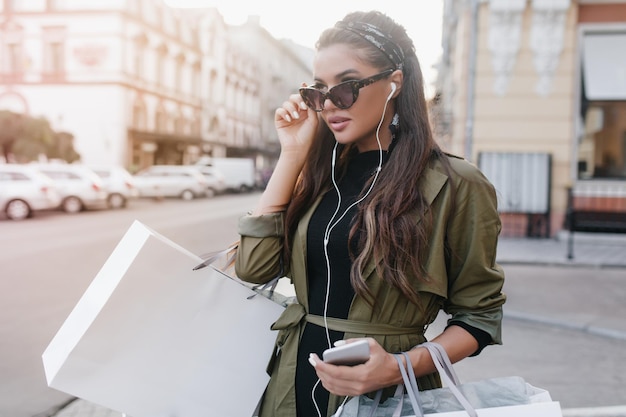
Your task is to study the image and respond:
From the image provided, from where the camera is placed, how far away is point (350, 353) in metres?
1.14

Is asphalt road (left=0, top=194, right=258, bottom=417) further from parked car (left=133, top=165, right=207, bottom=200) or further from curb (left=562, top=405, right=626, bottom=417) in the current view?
curb (left=562, top=405, right=626, bottom=417)

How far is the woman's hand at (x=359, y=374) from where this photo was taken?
3.84ft

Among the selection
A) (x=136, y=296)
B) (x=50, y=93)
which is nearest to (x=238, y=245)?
(x=136, y=296)

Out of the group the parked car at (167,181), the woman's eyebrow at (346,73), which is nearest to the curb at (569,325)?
the woman's eyebrow at (346,73)

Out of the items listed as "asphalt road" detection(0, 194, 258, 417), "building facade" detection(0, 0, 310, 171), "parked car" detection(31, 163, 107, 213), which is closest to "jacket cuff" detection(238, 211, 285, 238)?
"asphalt road" detection(0, 194, 258, 417)

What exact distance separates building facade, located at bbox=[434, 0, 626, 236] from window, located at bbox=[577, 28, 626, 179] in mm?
21

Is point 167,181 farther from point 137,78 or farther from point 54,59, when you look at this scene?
point 54,59

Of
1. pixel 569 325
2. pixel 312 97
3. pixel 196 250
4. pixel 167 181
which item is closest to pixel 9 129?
pixel 167 181

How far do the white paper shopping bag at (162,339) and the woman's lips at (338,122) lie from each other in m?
0.49

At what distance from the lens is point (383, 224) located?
1.33 meters

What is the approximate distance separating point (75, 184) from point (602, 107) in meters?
10.7

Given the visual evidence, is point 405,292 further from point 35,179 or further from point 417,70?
point 35,179

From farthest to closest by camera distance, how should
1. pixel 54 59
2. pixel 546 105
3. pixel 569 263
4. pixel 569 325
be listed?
pixel 546 105
pixel 569 263
pixel 54 59
pixel 569 325

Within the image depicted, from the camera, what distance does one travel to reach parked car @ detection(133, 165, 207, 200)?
9647 mm
